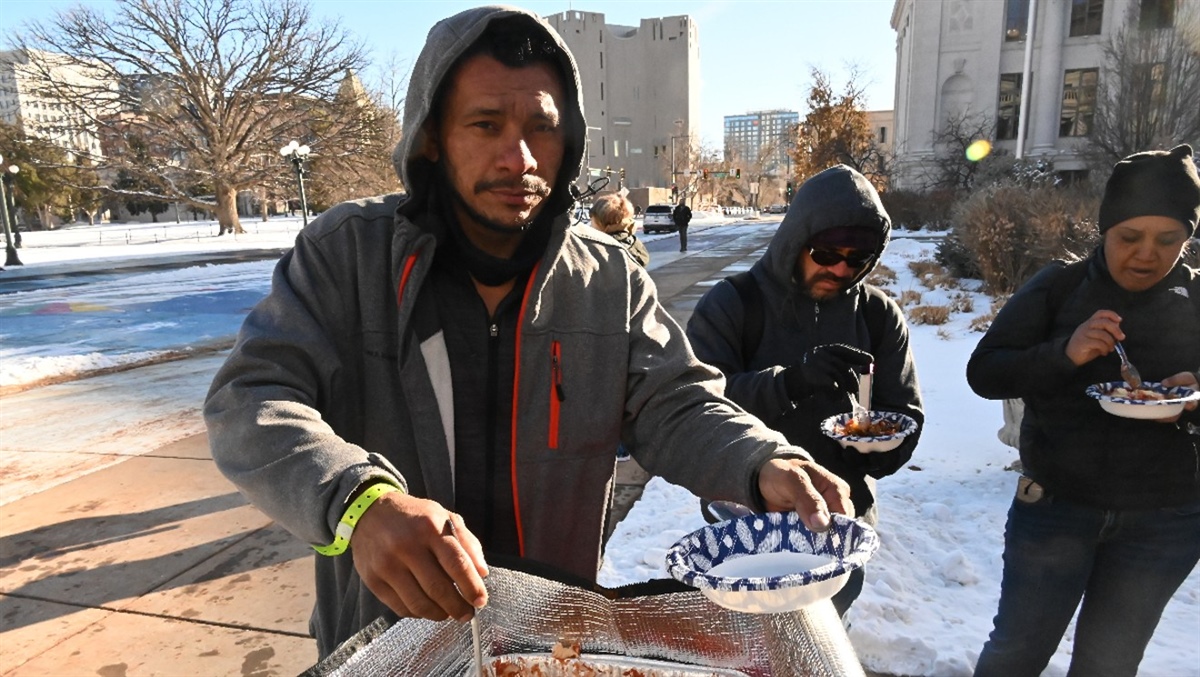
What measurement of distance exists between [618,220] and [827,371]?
3.89 m

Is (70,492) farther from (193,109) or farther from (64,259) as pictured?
(193,109)

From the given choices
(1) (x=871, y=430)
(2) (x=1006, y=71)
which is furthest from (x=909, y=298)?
(2) (x=1006, y=71)

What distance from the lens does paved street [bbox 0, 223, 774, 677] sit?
9.96 feet

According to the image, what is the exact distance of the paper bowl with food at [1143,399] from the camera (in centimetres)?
200

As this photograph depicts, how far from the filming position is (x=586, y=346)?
145 centimetres

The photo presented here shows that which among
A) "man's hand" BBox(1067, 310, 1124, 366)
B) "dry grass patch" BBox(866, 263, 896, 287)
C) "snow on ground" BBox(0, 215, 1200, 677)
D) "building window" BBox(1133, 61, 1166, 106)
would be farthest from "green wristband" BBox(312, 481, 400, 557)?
"building window" BBox(1133, 61, 1166, 106)

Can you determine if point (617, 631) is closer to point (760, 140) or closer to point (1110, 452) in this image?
point (1110, 452)

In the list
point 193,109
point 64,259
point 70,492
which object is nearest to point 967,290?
point 70,492

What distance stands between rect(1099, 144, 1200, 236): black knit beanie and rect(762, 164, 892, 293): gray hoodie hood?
2.12 ft

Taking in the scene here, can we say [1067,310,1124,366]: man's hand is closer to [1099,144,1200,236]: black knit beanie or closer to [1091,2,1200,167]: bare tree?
[1099,144,1200,236]: black knit beanie

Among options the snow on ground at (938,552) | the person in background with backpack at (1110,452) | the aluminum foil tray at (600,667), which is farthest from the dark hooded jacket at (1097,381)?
the aluminum foil tray at (600,667)

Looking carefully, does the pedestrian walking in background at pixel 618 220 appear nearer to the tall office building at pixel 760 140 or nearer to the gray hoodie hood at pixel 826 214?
the gray hoodie hood at pixel 826 214

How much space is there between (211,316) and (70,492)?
809 cm

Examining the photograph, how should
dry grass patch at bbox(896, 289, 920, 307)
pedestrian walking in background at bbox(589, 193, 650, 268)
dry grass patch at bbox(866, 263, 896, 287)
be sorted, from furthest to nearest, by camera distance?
dry grass patch at bbox(866, 263, 896, 287), dry grass patch at bbox(896, 289, 920, 307), pedestrian walking in background at bbox(589, 193, 650, 268)
